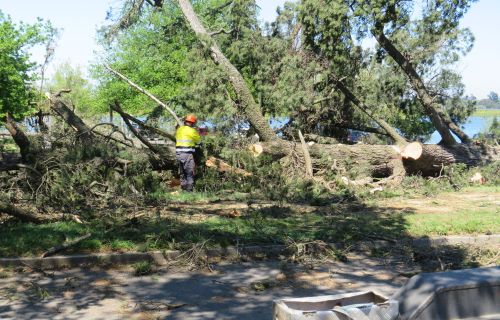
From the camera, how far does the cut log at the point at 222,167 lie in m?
12.9

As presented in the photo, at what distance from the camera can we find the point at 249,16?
59.7 feet

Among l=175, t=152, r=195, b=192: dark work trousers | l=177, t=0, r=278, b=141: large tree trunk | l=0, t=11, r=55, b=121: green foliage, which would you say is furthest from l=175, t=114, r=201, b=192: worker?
l=0, t=11, r=55, b=121: green foliage

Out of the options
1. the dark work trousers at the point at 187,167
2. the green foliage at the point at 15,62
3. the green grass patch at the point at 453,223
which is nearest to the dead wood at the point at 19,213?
the dark work trousers at the point at 187,167

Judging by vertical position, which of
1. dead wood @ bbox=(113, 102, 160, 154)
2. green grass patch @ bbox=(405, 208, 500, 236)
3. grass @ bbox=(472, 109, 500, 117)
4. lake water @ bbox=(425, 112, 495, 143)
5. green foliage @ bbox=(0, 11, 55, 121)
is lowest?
green grass patch @ bbox=(405, 208, 500, 236)

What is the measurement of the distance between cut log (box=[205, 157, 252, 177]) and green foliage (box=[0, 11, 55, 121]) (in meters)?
25.4

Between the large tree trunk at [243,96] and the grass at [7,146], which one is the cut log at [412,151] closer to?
the large tree trunk at [243,96]

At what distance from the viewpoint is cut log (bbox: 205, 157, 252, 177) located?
12891 millimetres

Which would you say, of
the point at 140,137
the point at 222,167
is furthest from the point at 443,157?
the point at 140,137

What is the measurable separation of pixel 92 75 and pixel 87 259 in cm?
4166

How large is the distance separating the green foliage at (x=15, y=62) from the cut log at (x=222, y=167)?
25.4 m

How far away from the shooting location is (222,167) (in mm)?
12984

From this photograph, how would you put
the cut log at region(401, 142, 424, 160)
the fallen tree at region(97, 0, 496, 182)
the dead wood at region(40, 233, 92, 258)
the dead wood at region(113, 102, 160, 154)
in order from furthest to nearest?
the cut log at region(401, 142, 424, 160) → the fallen tree at region(97, 0, 496, 182) → the dead wood at region(113, 102, 160, 154) → the dead wood at region(40, 233, 92, 258)

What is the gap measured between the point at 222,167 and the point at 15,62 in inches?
1234

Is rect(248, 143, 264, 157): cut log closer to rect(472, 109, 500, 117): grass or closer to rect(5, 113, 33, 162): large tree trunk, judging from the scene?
rect(5, 113, 33, 162): large tree trunk
